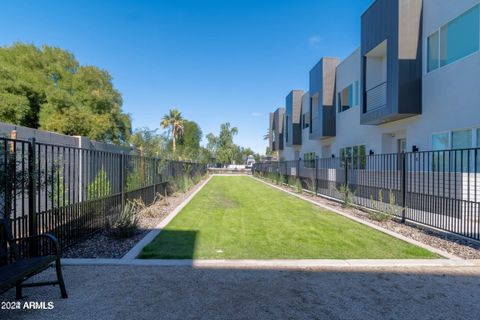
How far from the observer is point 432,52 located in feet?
36.2

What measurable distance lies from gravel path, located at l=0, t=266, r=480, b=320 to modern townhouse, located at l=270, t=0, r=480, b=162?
22.1 ft

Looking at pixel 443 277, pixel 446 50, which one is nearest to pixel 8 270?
pixel 443 277

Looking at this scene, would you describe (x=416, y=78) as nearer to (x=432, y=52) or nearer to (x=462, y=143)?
(x=432, y=52)

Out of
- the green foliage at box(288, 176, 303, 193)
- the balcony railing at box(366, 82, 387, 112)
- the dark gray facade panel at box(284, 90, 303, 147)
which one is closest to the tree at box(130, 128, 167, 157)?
the green foliage at box(288, 176, 303, 193)

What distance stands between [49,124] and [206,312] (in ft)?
79.1

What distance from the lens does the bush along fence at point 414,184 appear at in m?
7.15

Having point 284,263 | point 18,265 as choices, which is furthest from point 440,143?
point 18,265

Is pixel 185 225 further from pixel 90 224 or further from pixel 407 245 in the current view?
pixel 407 245

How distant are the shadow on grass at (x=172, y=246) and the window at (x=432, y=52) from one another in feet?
34.3

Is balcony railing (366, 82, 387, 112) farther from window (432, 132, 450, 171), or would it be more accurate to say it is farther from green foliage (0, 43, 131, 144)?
green foliage (0, 43, 131, 144)

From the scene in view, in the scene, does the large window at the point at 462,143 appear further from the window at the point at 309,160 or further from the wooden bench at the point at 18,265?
the wooden bench at the point at 18,265

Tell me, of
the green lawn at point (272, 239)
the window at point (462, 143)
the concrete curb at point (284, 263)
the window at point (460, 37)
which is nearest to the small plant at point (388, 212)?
the green lawn at point (272, 239)

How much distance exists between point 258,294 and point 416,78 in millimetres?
11236

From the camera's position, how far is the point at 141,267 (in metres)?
4.99
